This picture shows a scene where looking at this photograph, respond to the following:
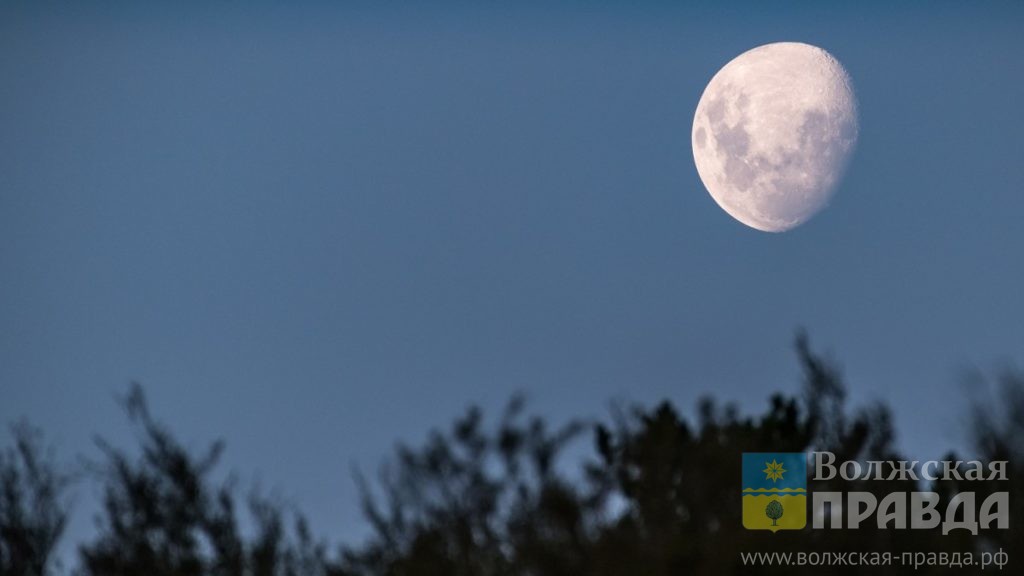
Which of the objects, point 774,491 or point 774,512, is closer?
point 774,512

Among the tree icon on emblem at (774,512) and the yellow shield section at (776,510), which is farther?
the tree icon on emblem at (774,512)

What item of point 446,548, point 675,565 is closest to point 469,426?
point 446,548

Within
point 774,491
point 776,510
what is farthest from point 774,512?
point 774,491

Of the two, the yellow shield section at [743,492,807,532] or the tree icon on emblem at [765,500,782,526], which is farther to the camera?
the tree icon on emblem at [765,500,782,526]

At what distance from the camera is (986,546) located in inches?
848

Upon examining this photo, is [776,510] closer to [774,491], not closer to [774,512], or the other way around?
[774,512]

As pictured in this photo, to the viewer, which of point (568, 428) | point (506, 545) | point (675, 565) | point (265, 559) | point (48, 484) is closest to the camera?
point (675, 565)

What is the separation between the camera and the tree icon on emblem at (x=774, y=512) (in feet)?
77.4

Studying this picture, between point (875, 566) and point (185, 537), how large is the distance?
12937 millimetres

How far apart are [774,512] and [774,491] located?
3.62 ft

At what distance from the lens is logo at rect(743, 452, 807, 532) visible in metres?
Answer: 23.5

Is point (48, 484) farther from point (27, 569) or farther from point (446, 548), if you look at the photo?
point (446, 548)

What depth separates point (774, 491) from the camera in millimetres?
24828

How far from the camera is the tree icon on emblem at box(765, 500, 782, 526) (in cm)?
2359
